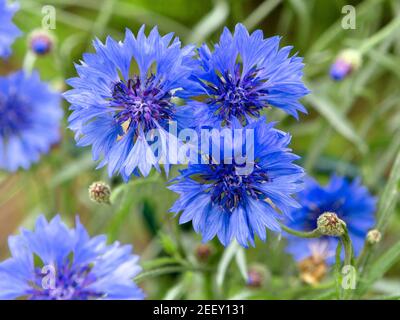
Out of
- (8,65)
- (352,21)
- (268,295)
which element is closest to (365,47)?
(352,21)

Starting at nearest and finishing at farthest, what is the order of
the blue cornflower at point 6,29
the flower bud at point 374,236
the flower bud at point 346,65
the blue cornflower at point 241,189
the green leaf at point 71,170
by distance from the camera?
the blue cornflower at point 241,189, the flower bud at point 374,236, the blue cornflower at point 6,29, the flower bud at point 346,65, the green leaf at point 71,170

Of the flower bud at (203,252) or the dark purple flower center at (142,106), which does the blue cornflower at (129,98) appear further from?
the flower bud at (203,252)

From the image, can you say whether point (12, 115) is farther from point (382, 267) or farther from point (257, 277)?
point (382, 267)

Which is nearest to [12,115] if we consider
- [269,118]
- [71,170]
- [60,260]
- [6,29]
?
[71,170]

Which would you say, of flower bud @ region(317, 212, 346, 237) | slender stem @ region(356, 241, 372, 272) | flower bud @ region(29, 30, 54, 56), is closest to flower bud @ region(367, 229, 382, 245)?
slender stem @ region(356, 241, 372, 272)

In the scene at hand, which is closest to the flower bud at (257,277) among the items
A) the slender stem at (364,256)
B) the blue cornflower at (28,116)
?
the slender stem at (364,256)
